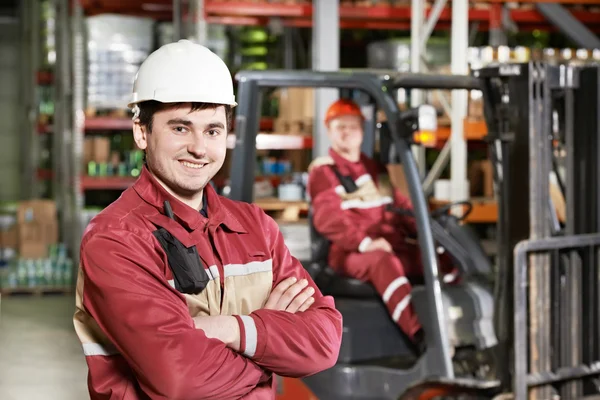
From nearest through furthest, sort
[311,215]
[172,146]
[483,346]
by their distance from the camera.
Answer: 1. [172,146]
2. [483,346]
3. [311,215]

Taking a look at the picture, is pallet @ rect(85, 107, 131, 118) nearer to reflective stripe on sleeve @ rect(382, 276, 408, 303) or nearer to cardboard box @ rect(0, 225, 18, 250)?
cardboard box @ rect(0, 225, 18, 250)

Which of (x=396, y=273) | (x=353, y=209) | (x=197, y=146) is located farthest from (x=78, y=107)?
(x=197, y=146)

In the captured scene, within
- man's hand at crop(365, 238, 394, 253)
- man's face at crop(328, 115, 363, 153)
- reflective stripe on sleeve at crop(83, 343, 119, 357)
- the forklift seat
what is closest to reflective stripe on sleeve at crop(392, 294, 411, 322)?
the forklift seat

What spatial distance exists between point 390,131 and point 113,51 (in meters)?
6.97

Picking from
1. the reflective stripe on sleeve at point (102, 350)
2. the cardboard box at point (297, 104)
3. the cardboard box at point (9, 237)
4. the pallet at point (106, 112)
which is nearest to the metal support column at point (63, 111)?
the cardboard box at point (9, 237)

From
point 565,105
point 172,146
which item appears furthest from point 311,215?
point 172,146

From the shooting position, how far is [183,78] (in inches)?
98.9

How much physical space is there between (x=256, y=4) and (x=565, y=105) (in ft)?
17.1

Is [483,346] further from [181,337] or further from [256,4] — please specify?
[256,4]

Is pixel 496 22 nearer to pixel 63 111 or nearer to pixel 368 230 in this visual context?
pixel 368 230

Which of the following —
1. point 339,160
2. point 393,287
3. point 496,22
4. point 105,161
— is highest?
point 496,22

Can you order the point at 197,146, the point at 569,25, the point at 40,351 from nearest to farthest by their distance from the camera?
the point at 197,146, the point at 40,351, the point at 569,25

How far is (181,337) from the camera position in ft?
7.50

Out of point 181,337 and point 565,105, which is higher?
point 565,105
